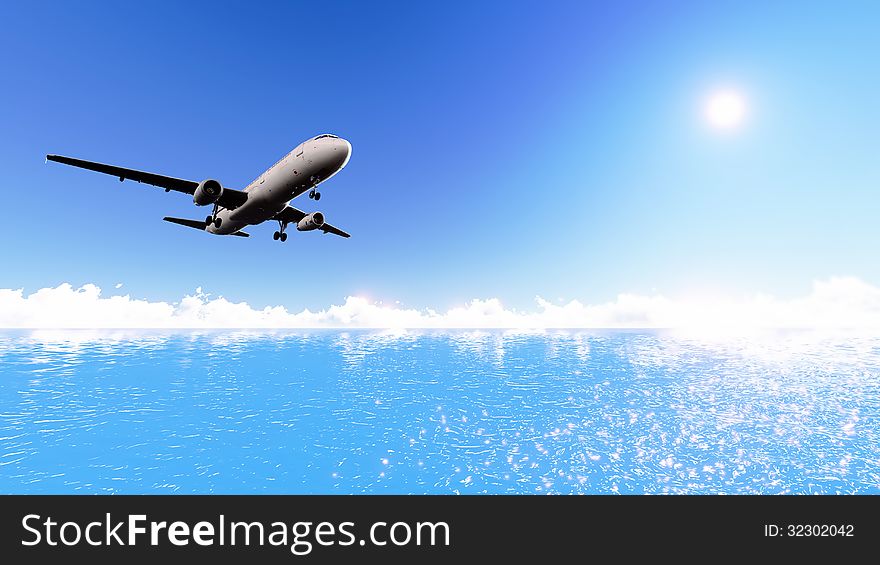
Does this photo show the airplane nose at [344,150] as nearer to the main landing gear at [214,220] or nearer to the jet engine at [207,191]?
the jet engine at [207,191]

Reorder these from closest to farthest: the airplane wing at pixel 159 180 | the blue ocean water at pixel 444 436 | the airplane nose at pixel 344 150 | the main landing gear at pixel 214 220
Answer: the blue ocean water at pixel 444 436
the airplane nose at pixel 344 150
the airplane wing at pixel 159 180
the main landing gear at pixel 214 220

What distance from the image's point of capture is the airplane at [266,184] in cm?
2611

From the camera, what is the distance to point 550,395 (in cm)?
5425

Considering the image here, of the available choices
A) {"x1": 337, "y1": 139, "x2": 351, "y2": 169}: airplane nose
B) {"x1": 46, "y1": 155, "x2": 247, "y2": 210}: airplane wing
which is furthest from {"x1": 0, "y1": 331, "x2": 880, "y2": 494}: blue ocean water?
{"x1": 337, "y1": 139, "x2": 351, "y2": 169}: airplane nose

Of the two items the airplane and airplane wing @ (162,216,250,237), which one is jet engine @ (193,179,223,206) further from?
airplane wing @ (162,216,250,237)

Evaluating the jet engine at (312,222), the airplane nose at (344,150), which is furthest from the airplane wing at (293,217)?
the airplane nose at (344,150)

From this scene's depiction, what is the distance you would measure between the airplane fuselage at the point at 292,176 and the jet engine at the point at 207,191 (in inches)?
122

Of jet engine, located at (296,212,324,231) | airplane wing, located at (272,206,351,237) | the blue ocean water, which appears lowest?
the blue ocean water

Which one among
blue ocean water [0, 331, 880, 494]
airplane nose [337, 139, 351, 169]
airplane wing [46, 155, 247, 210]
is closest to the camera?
blue ocean water [0, 331, 880, 494]

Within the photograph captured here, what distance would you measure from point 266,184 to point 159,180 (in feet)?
35.6

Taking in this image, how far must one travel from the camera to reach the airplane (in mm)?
26109

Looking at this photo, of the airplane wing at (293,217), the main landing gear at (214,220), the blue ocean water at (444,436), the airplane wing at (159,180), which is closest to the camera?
the blue ocean water at (444,436)

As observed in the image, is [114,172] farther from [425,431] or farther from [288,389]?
[288,389]
